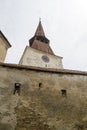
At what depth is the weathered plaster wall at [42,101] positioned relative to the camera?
859 cm

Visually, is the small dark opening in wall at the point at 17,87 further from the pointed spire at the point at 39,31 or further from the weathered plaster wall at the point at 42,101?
the pointed spire at the point at 39,31

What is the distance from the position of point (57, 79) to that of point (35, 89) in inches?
54.7

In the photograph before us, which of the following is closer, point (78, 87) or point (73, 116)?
point (73, 116)

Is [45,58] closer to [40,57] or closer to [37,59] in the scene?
[40,57]

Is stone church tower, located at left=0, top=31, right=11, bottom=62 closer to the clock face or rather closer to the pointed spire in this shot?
the clock face

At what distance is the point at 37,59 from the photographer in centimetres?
2647

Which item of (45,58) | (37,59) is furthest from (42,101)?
(45,58)

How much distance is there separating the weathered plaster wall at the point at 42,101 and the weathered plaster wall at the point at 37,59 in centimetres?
1522

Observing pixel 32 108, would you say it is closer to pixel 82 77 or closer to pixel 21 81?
pixel 21 81

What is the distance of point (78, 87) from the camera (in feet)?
33.3

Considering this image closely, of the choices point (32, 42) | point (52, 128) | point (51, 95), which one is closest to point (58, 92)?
point (51, 95)

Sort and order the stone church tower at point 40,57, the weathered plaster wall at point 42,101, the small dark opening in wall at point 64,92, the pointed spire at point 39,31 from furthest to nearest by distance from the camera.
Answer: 1. the pointed spire at point 39,31
2. the stone church tower at point 40,57
3. the small dark opening in wall at point 64,92
4. the weathered plaster wall at point 42,101

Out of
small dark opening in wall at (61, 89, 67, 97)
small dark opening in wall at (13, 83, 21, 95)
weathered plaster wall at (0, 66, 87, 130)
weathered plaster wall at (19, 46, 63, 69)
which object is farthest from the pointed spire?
small dark opening in wall at (13, 83, 21, 95)

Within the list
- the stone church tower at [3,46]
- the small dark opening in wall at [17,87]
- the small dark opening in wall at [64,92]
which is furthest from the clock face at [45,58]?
the small dark opening in wall at [17,87]
